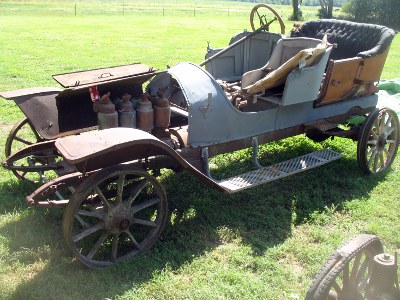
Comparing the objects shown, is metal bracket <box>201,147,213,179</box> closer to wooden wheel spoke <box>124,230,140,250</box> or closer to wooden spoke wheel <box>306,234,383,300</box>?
wooden wheel spoke <box>124,230,140,250</box>

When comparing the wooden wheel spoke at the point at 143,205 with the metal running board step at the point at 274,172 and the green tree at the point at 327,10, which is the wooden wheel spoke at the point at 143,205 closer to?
the metal running board step at the point at 274,172

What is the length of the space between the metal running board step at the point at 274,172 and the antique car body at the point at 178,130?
0.01m

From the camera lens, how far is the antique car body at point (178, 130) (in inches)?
136

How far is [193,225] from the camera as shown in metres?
4.16

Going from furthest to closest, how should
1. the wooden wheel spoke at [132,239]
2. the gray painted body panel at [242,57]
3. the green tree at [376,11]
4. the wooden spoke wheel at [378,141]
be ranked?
1. the green tree at [376,11]
2. the gray painted body panel at [242,57]
3. the wooden spoke wheel at [378,141]
4. the wooden wheel spoke at [132,239]

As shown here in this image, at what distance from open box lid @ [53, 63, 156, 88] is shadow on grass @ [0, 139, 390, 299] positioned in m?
1.31

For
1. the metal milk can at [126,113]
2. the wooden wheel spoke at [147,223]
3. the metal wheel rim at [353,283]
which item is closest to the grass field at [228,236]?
the wooden wheel spoke at [147,223]

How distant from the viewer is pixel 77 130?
4340 mm

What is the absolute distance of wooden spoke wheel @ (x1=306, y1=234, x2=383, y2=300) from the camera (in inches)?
91.8

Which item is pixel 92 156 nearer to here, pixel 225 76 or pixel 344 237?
pixel 344 237

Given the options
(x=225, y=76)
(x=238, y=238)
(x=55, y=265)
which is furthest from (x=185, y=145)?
(x=225, y=76)

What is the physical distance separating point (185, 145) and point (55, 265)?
1583mm

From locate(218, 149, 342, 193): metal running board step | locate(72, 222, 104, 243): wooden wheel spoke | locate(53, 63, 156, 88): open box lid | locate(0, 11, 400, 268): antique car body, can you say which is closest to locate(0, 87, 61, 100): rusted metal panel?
locate(0, 11, 400, 268): antique car body

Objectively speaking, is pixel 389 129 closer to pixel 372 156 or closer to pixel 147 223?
pixel 372 156
